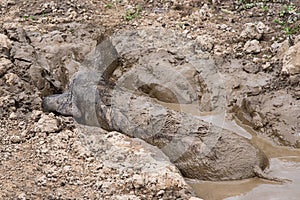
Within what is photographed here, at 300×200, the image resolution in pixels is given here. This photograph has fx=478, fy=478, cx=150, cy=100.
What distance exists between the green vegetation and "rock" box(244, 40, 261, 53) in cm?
184

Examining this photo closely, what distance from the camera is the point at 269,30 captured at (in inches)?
264

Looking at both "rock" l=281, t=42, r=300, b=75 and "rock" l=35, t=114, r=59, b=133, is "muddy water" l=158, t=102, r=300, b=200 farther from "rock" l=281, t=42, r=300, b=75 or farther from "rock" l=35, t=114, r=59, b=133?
"rock" l=35, t=114, r=59, b=133

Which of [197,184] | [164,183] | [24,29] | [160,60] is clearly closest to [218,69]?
[160,60]

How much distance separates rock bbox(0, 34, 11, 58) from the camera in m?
6.07

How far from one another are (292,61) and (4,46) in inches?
143

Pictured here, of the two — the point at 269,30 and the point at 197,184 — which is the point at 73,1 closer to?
the point at 269,30

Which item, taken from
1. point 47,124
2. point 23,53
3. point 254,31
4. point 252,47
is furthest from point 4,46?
point 254,31

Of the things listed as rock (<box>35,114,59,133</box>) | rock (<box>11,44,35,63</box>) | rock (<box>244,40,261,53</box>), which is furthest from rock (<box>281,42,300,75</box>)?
rock (<box>11,44,35,63</box>)

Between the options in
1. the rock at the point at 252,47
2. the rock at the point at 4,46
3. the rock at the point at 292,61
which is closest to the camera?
the rock at the point at 292,61

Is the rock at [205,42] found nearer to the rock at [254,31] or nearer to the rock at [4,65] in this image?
the rock at [254,31]

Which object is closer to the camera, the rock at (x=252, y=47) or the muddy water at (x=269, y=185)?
the muddy water at (x=269, y=185)

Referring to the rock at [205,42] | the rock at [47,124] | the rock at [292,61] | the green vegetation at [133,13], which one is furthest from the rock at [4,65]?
the rock at [292,61]

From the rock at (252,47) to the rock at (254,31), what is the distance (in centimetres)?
13

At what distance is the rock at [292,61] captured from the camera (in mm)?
5828
